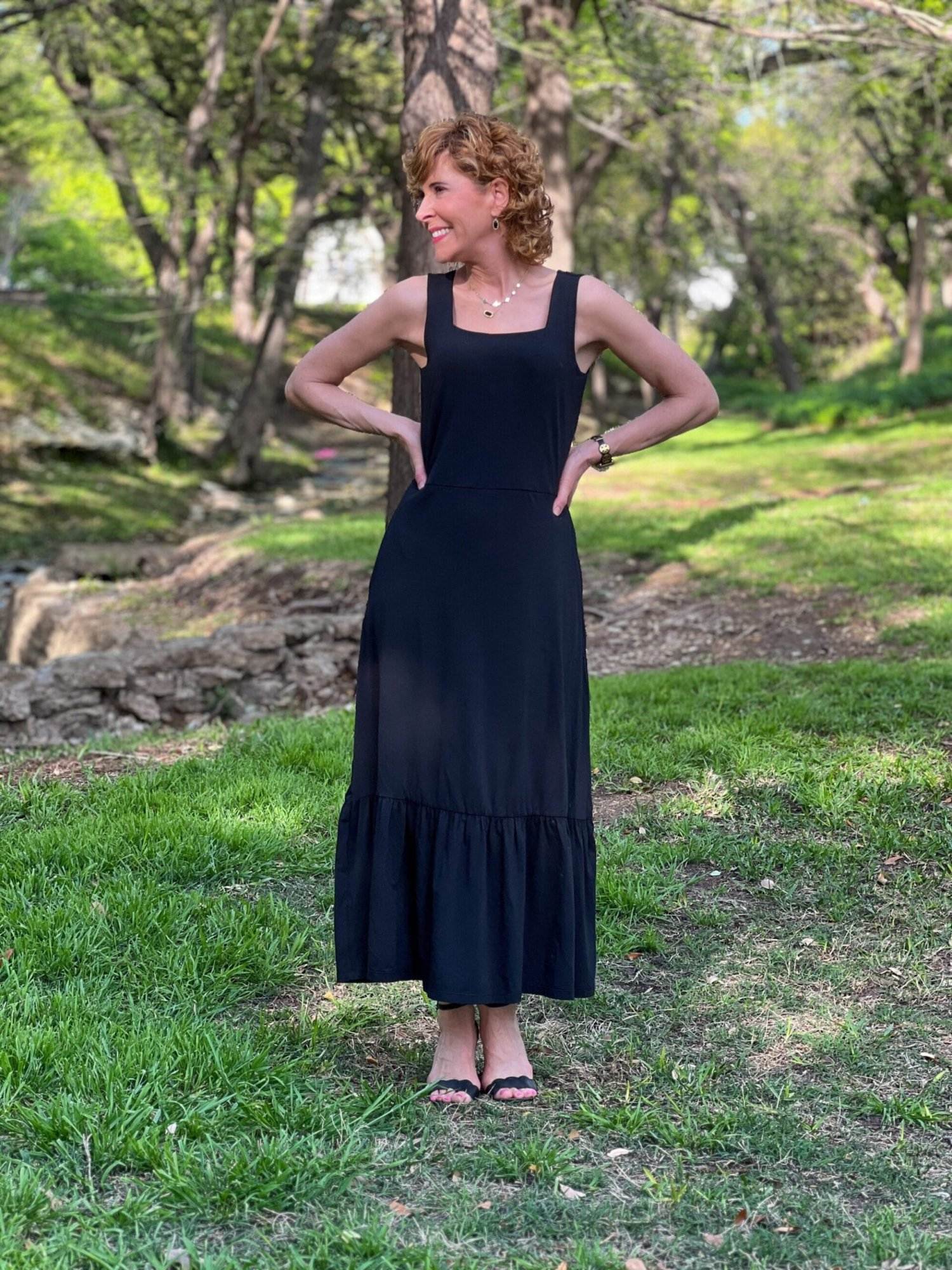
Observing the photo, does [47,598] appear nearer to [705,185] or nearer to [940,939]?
[940,939]

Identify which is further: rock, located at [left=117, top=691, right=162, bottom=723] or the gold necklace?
rock, located at [left=117, top=691, right=162, bottom=723]

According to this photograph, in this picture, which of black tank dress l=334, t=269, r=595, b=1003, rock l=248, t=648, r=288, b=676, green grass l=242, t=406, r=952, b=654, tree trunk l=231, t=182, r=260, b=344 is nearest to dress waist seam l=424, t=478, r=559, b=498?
black tank dress l=334, t=269, r=595, b=1003

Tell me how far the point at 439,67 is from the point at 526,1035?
220 inches

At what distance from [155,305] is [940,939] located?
2049 centimetres

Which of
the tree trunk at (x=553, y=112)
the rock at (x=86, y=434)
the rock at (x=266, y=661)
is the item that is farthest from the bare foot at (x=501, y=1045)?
the rock at (x=86, y=434)

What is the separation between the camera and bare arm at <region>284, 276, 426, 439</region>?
3.36m

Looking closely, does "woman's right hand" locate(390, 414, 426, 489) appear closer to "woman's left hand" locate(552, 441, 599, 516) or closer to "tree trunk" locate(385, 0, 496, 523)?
"woman's left hand" locate(552, 441, 599, 516)

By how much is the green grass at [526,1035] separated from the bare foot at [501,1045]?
11 centimetres

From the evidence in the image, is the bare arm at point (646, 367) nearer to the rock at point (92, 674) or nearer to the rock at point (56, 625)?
the rock at point (92, 674)

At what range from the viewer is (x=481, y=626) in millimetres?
3275

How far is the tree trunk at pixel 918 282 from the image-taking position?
21312 millimetres

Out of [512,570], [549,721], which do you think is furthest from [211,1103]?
[512,570]

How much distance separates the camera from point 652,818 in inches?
206

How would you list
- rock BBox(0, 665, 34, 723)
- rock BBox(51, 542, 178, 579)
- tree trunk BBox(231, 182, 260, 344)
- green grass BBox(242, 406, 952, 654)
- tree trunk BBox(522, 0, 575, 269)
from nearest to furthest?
rock BBox(0, 665, 34, 723), green grass BBox(242, 406, 952, 654), rock BBox(51, 542, 178, 579), tree trunk BBox(522, 0, 575, 269), tree trunk BBox(231, 182, 260, 344)
